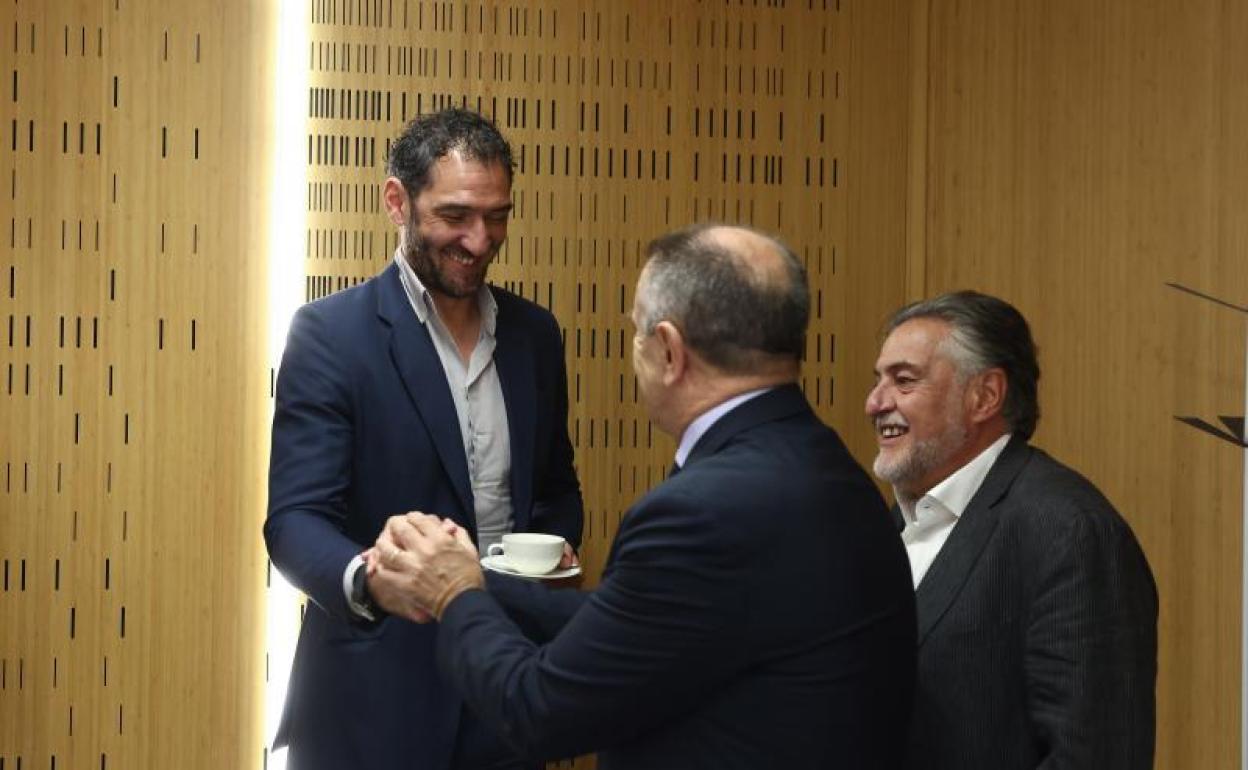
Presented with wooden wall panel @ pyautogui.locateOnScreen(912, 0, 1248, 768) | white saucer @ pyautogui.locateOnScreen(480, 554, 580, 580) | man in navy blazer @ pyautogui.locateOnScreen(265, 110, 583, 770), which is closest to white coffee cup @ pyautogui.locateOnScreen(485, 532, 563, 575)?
white saucer @ pyautogui.locateOnScreen(480, 554, 580, 580)

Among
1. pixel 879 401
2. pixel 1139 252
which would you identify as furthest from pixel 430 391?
pixel 1139 252

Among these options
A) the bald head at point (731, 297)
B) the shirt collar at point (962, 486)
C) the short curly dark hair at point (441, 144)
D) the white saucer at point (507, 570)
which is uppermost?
the short curly dark hair at point (441, 144)

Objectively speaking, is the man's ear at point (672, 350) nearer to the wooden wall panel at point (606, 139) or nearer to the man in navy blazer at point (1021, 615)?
the man in navy blazer at point (1021, 615)

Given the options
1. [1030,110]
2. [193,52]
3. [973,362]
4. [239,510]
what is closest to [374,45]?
[193,52]

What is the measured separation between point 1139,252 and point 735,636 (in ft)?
6.72

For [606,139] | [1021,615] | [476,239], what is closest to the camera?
[1021,615]

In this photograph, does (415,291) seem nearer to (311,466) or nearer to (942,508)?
(311,466)

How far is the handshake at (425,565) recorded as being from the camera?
1.95 metres

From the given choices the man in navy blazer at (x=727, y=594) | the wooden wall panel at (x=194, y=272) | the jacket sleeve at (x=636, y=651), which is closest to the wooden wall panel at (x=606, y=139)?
the wooden wall panel at (x=194, y=272)

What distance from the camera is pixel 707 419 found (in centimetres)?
183

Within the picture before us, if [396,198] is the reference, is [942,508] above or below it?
below

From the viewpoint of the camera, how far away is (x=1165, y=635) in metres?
3.27

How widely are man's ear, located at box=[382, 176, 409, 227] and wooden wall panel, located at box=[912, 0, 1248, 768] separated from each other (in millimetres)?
1616

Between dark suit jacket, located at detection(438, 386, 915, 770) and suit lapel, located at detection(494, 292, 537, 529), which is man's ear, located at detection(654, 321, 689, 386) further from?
suit lapel, located at detection(494, 292, 537, 529)
